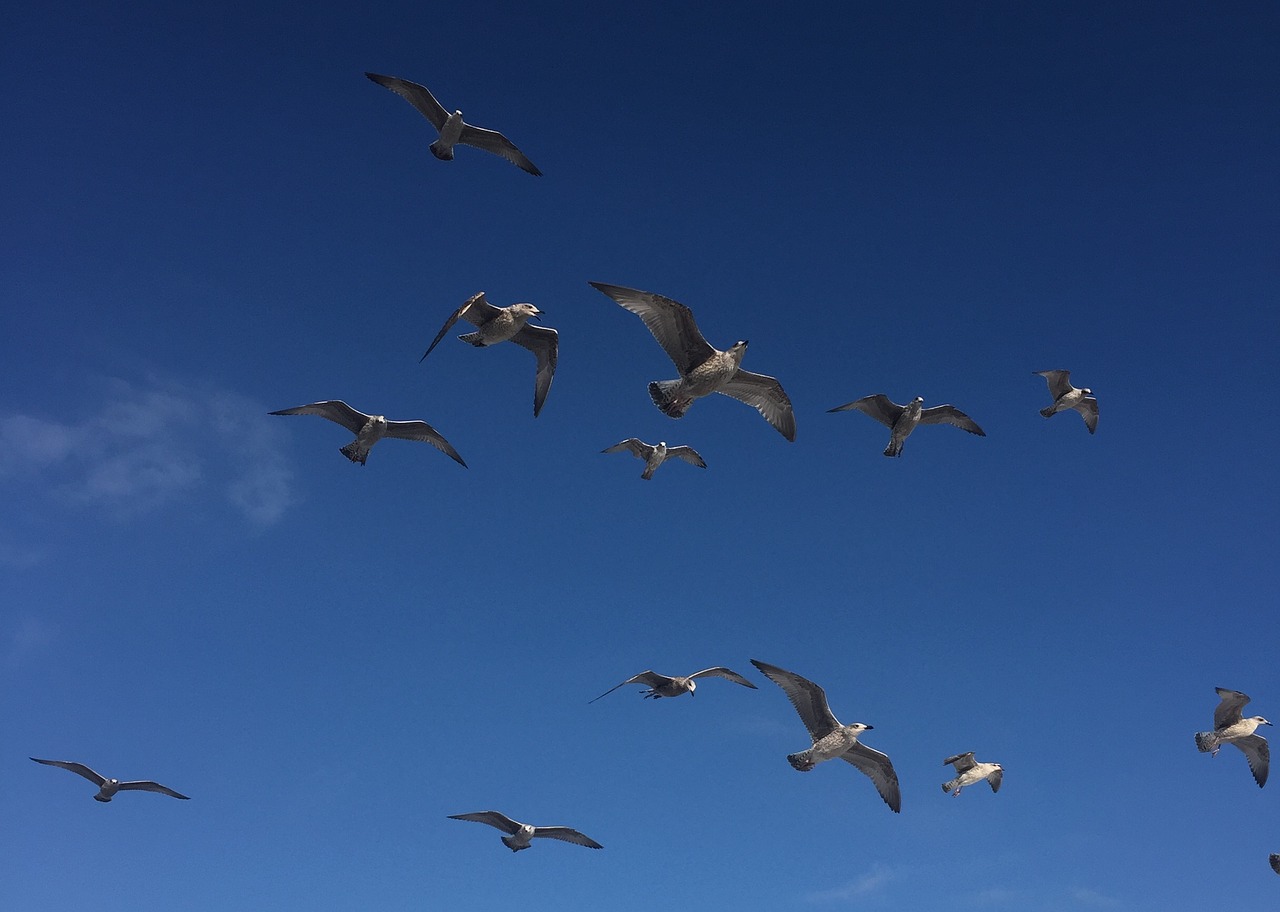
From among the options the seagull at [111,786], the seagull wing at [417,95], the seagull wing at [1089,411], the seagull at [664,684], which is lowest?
the seagull at [111,786]

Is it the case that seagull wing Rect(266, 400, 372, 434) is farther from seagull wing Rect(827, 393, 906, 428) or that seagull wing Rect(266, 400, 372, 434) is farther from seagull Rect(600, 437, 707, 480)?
seagull wing Rect(827, 393, 906, 428)

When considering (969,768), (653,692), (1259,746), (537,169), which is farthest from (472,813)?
(1259,746)

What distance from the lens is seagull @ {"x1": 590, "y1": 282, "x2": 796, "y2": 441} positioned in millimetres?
16062

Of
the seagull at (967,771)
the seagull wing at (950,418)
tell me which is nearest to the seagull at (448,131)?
the seagull wing at (950,418)

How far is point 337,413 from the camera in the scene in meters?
23.0

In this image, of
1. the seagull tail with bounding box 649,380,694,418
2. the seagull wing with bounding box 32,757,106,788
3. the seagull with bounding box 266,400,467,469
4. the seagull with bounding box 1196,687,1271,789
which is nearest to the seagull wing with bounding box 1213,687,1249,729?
the seagull with bounding box 1196,687,1271,789

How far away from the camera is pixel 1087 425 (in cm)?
2945

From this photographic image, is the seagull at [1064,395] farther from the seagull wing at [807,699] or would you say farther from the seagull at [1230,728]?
the seagull wing at [807,699]

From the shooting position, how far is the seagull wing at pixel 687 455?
2717 centimetres

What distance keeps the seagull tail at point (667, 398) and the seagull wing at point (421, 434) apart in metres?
8.38

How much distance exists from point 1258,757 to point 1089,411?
1005 centimetres

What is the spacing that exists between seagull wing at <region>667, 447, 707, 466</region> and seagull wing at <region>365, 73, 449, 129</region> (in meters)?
10.3

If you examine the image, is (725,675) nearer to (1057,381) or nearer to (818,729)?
(818,729)

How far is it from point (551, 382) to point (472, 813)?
10828 millimetres
